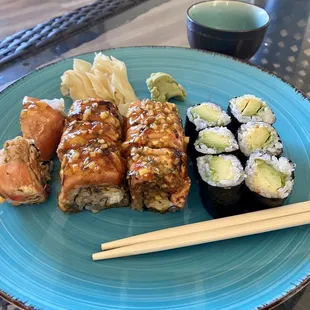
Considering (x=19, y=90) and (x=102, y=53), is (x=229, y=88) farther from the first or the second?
(x=19, y=90)

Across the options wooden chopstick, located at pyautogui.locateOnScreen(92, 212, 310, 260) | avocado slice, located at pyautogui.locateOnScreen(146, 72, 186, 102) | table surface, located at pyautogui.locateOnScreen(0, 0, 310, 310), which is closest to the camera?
wooden chopstick, located at pyautogui.locateOnScreen(92, 212, 310, 260)

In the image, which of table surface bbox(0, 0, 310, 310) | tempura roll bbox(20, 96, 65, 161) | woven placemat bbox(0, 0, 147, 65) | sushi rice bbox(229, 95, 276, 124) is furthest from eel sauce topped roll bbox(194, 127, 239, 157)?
woven placemat bbox(0, 0, 147, 65)

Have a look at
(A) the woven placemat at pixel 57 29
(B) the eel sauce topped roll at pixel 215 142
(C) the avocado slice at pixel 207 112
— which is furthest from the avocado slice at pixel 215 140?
(A) the woven placemat at pixel 57 29

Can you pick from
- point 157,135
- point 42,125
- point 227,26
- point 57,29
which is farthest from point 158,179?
point 57,29

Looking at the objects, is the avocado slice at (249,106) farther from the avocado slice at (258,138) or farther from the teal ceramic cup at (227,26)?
the teal ceramic cup at (227,26)

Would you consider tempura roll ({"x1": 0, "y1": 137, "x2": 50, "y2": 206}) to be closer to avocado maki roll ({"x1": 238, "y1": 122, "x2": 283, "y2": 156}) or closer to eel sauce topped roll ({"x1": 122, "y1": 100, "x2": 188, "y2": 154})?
eel sauce topped roll ({"x1": 122, "y1": 100, "x2": 188, "y2": 154})
